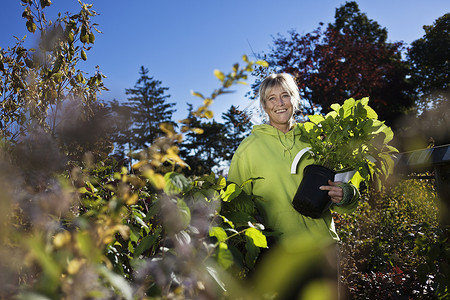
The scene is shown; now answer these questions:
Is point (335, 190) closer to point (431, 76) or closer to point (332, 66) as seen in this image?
point (332, 66)

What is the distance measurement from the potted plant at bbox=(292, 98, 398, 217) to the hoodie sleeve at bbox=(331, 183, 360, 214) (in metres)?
0.07

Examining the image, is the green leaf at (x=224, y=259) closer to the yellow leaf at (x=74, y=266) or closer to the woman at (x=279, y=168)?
the yellow leaf at (x=74, y=266)

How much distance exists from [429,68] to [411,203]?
1634 cm

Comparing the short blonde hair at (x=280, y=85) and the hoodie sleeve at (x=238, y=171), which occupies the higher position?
the short blonde hair at (x=280, y=85)

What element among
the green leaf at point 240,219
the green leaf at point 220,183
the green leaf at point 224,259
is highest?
the green leaf at point 220,183

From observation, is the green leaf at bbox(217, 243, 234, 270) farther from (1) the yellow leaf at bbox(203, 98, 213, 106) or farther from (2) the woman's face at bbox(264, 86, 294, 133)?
(2) the woman's face at bbox(264, 86, 294, 133)

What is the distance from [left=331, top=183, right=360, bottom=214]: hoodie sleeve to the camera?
166cm

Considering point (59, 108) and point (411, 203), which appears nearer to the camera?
point (59, 108)

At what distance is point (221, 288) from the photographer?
82 cm

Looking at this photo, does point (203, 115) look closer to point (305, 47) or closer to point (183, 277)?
point (183, 277)

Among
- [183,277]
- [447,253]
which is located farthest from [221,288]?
[447,253]

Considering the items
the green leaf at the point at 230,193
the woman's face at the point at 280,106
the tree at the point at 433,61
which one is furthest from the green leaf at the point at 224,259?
Result: the tree at the point at 433,61

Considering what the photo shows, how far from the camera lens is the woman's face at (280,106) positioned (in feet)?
6.66

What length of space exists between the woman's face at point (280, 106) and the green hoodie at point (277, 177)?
0.20 ft
